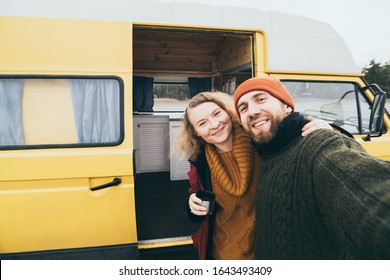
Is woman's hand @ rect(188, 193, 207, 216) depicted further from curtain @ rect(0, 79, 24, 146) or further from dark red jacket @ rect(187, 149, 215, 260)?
curtain @ rect(0, 79, 24, 146)

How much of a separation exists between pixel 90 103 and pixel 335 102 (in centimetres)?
269

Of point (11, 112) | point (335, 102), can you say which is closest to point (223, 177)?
point (11, 112)

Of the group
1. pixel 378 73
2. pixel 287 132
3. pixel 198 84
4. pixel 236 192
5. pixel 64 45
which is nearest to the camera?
pixel 287 132

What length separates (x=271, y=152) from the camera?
3.39ft

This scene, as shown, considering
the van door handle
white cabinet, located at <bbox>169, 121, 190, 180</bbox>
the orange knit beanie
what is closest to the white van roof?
the orange knit beanie

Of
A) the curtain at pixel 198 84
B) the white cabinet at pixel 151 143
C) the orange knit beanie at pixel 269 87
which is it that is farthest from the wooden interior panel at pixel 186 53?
the orange knit beanie at pixel 269 87

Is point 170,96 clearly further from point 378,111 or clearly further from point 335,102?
point 378,111

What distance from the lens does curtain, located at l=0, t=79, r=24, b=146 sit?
1.78m

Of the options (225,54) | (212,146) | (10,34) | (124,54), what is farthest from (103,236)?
(225,54)

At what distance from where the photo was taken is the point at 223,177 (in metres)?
1.30

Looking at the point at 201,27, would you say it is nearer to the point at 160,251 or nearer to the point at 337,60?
the point at 337,60

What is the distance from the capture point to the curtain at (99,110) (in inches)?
75.0

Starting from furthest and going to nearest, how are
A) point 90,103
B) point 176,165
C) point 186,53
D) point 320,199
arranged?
point 186,53 < point 176,165 < point 90,103 < point 320,199

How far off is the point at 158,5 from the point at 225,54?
8.03ft
